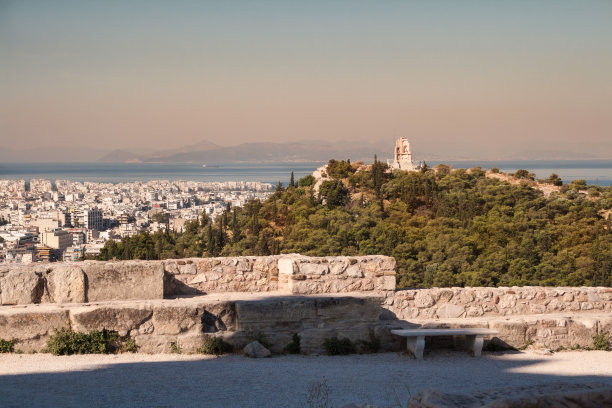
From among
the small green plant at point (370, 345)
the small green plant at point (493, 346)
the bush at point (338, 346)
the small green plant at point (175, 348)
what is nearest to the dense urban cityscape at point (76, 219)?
the small green plant at point (175, 348)

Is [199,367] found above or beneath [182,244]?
above

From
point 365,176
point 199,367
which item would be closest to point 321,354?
point 199,367

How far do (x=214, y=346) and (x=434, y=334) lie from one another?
2537 mm

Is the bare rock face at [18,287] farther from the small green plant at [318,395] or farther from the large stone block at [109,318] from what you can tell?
the small green plant at [318,395]

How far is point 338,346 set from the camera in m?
7.15

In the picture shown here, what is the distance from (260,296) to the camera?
762 centimetres

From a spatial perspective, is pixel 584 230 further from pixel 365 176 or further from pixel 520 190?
pixel 365 176

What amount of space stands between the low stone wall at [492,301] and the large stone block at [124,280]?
2.98 metres

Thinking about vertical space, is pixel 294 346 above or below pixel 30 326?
below

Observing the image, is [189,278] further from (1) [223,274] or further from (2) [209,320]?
(2) [209,320]

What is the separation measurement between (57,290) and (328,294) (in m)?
3.22

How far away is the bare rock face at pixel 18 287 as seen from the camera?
689 cm

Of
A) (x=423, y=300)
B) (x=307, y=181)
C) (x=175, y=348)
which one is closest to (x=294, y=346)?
(x=175, y=348)

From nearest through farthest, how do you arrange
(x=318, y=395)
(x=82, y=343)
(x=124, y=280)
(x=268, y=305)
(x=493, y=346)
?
(x=318, y=395), (x=82, y=343), (x=268, y=305), (x=124, y=280), (x=493, y=346)
